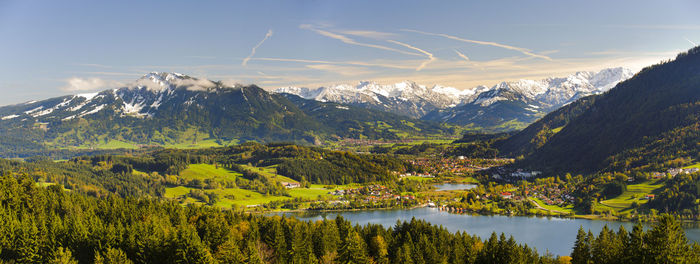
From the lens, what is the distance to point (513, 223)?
122000mm

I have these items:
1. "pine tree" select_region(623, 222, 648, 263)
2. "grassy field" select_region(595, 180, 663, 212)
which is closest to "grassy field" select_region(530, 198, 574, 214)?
"grassy field" select_region(595, 180, 663, 212)

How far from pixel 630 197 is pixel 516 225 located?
137 feet

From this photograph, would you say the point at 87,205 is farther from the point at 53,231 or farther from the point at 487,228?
the point at 487,228

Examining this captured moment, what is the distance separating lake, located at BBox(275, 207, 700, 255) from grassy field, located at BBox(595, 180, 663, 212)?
43.4 feet

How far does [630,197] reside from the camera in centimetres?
13062

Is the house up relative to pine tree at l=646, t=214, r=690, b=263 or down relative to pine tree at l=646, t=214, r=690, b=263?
down

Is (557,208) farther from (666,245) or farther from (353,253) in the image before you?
(666,245)

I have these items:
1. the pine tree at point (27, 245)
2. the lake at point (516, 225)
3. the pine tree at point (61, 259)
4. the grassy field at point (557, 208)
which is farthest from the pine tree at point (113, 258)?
the grassy field at point (557, 208)

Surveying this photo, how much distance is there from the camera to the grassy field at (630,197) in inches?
4950

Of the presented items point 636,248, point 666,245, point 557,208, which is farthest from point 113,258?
point 557,208

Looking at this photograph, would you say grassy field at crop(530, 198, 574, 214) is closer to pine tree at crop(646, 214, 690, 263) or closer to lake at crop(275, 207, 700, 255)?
lake at crop(275, 207, 700, 255)

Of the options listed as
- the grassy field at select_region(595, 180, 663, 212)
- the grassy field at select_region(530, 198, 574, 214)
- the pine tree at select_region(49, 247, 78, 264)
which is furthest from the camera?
the grassy field at select_region(530, 198, 574, 214)

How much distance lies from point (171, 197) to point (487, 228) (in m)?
122

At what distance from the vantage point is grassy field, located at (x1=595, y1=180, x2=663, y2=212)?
126 m
